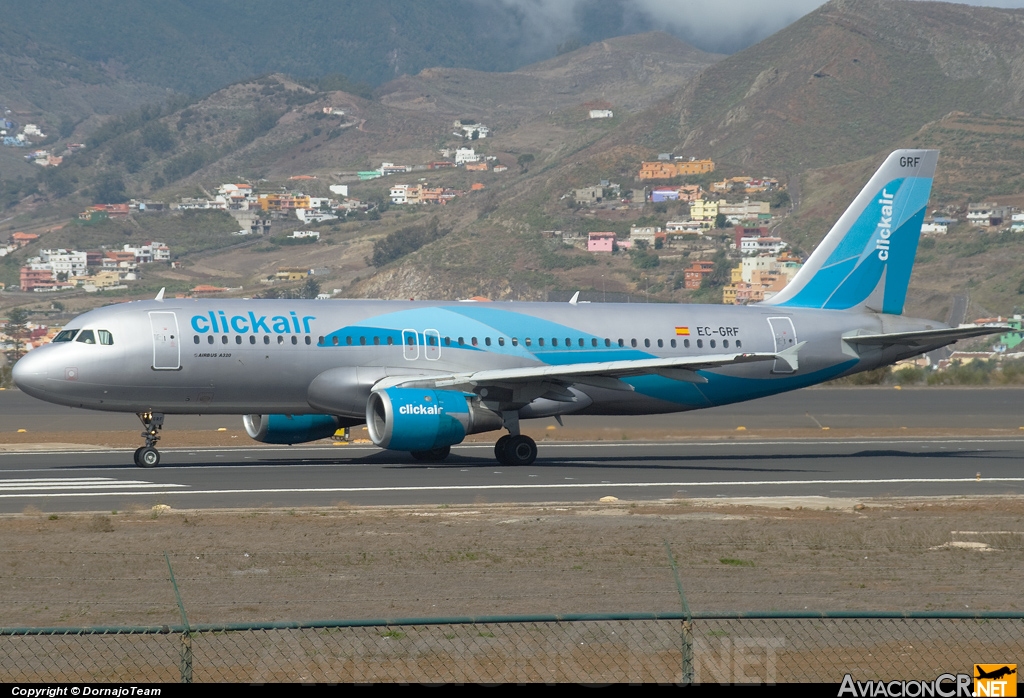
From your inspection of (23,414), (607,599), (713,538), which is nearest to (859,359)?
(713,538)

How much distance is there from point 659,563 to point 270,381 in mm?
17331

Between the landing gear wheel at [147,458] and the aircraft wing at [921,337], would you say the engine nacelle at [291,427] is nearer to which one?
the landing gear wheel at [147,458]

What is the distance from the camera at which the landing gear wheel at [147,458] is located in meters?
33.9

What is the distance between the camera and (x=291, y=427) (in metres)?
36.6

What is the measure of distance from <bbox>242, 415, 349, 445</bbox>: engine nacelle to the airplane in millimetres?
49

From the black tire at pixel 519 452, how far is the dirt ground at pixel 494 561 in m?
9.64

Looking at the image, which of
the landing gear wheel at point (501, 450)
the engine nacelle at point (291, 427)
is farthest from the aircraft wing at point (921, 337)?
the engine nacelle at point (291, 427)

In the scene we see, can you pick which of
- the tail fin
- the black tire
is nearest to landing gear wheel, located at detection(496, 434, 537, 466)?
the black tire

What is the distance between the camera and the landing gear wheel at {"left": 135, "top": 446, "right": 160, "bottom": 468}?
33.9m

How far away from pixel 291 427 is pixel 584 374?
8.42m

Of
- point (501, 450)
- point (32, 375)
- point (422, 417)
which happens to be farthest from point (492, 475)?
point (32, 375)

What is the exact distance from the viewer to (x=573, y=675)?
12.2 meters

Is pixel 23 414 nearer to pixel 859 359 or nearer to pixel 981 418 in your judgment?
pixel 859 359

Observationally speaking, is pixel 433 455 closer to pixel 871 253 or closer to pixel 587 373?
pixel 587 373
